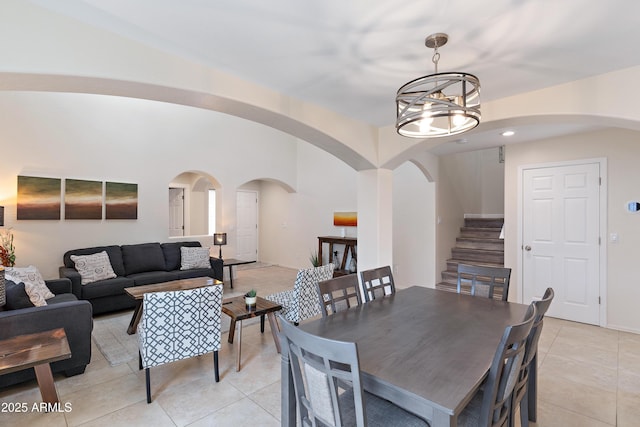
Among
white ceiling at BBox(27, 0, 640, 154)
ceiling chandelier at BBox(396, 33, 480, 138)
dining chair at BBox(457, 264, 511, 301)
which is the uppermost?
white ceiling at BBox(27, 0, 640, 154)

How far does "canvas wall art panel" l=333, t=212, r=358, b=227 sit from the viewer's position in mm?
6552

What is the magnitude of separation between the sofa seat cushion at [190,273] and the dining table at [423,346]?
11.8 feet

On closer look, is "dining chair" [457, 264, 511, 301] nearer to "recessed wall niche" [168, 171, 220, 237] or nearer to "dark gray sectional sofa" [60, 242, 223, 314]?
"dark gray sectional sofa" [60, 242, 223, 314]

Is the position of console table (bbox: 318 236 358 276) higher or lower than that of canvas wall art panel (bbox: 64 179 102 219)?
lower

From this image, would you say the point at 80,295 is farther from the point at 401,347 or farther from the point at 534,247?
the point at 534,247

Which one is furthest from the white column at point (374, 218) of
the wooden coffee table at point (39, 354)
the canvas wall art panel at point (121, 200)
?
the canvas wall art panel at point (121, 200)

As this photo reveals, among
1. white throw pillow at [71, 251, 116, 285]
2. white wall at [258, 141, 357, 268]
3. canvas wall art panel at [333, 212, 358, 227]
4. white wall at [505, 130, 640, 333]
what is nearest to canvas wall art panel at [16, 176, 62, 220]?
white throw pillow at [71, 251, 116, 285]

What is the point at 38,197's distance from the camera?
453 centimetres

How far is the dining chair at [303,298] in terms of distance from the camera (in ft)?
10.2

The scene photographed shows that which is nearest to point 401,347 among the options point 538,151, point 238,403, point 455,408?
point 455,408

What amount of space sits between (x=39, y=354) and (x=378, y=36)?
284 centimetres

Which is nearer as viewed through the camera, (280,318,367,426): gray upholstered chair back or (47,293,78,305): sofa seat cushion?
(280,318,367,426): gray upholstered chair back

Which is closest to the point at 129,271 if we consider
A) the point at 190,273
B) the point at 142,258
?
the point at 142,258

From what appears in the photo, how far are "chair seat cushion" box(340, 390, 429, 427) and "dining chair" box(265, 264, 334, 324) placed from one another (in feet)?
4.98
